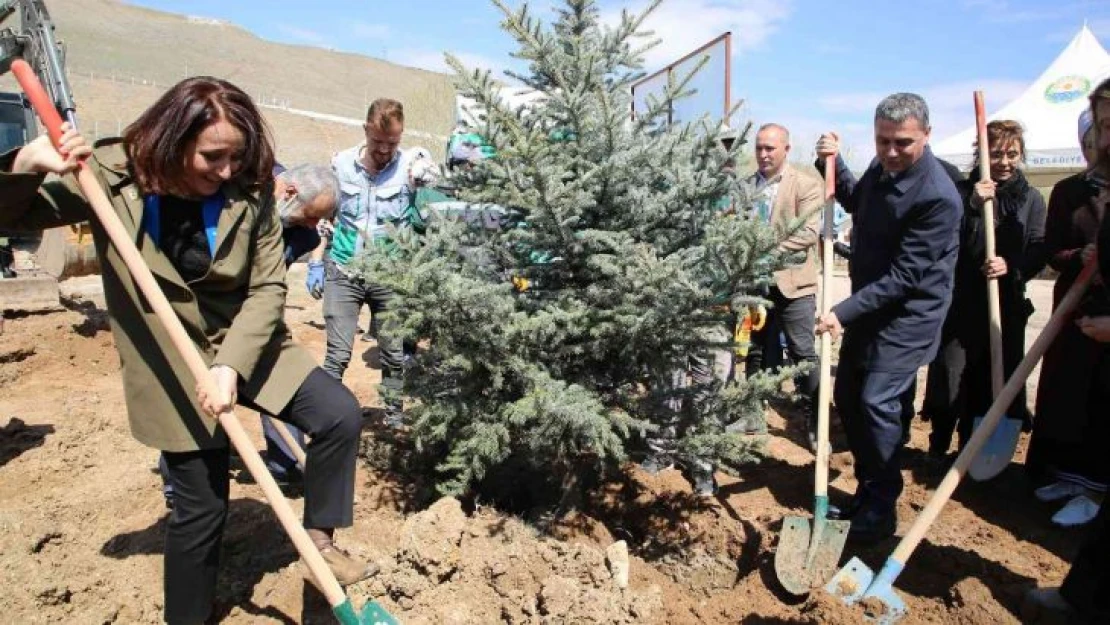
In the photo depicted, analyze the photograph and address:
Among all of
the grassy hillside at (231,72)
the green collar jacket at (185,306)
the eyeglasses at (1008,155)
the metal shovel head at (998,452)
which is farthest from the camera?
the grassy hillside at (231,72)

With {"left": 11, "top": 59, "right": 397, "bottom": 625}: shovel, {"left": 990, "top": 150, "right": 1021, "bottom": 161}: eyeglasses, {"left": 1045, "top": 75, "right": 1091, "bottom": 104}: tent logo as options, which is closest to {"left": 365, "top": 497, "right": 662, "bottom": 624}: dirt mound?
{"left": 11, "top": 59, "right": 397, "bottom": 625}: shovel

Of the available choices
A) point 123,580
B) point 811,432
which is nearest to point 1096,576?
point 811,432

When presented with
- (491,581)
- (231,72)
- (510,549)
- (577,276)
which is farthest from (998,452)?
(231,72)

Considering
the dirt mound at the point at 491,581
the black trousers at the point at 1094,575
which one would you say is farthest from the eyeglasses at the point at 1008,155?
the dirt mound at the point at 491,581

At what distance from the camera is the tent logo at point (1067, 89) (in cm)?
1554

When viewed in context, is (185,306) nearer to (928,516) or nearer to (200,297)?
(200,297)

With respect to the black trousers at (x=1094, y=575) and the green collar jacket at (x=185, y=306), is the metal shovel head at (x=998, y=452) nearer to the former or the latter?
the black trousers at (x=1094, y=575)

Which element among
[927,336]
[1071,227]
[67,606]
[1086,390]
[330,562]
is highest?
[1071,227]

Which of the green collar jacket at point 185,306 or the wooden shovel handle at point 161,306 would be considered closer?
the wooden shovel handle at point 161,306

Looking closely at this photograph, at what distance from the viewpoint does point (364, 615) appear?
256cm

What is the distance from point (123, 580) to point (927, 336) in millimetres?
3723

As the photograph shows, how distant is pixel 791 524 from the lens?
3486 millimetres

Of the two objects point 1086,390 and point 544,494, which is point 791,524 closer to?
point 544,494

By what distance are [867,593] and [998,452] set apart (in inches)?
49.5
